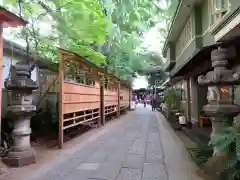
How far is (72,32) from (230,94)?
5.11 m

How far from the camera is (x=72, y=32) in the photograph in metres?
7.96

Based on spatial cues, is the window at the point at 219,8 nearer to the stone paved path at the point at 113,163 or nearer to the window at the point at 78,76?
the stone paved path at the point at 113,163

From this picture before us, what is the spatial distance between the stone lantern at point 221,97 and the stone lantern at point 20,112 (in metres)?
3.61

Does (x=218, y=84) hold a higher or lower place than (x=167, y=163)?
higher

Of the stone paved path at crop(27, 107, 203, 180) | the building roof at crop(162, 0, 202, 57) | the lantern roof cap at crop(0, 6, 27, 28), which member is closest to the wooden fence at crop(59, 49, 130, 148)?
the stone paved path at crop(27, 107, 203, 180)

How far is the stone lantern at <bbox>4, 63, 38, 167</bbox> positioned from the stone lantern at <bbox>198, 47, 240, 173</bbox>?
11.8 feet

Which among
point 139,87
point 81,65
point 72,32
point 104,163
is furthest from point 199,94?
point 139,87

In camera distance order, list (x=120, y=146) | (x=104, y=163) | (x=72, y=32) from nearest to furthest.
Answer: (x=104, y=163) < (x=120, y=146) < (x=72, y=32)

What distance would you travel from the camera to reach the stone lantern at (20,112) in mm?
5148

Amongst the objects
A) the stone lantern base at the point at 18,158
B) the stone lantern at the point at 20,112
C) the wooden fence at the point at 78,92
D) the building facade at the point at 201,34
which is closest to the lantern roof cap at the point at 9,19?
the stone lantern at the point at 20,112

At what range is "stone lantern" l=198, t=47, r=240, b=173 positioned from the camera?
15.2ft

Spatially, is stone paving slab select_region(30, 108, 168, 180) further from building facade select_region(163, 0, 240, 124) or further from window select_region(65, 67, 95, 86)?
building facade select_region(163, 0, 240, 124)

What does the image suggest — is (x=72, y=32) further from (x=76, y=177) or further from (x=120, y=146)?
(x=76, y=177)

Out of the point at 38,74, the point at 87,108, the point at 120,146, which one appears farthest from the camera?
the point at 38,74
